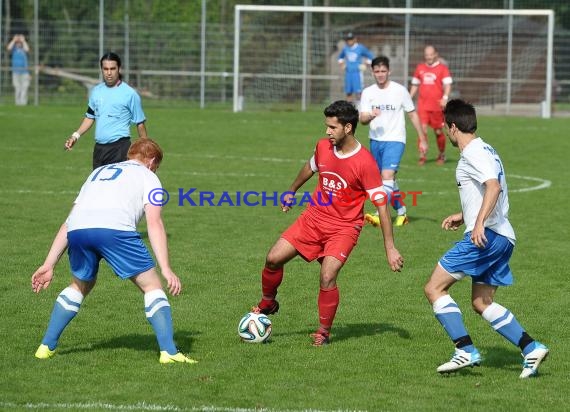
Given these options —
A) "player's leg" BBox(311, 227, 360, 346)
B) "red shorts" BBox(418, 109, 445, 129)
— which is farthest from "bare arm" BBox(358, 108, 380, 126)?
"red shorts" BBox(418, 109, 445, 129)

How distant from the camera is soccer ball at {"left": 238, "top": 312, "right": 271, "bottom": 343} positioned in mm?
9133

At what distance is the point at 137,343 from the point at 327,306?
5.18 ft

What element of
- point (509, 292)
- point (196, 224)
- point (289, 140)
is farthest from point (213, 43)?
point (509, 292)

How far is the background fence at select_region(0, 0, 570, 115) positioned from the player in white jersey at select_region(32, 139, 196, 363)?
2936 cm

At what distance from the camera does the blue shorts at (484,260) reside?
26.6 ft

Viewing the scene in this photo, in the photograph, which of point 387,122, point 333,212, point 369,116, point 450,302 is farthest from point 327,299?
point 387,122

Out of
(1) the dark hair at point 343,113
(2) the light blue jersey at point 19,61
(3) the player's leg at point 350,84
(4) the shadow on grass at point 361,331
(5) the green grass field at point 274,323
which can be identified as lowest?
(4) the shadow on grass at point 361,331

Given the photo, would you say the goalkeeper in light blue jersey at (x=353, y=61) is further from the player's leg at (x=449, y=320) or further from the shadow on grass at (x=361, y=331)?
the player's leg at (x=449, y=320)

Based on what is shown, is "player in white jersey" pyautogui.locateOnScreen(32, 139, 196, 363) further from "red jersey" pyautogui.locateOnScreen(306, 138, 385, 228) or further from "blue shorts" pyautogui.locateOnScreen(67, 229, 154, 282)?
"red jersey" pyautogui.locateOnScreen(306, 138, 385, 228)

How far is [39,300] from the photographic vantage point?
10.7 metres

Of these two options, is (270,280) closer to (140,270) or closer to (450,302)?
(140,270)

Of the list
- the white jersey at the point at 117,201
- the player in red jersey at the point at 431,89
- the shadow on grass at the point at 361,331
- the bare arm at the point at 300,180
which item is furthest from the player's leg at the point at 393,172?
the player in red jersey at the point at 431,89

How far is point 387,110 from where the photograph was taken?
16.0 m

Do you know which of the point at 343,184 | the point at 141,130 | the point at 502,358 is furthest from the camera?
the point at 141,130
